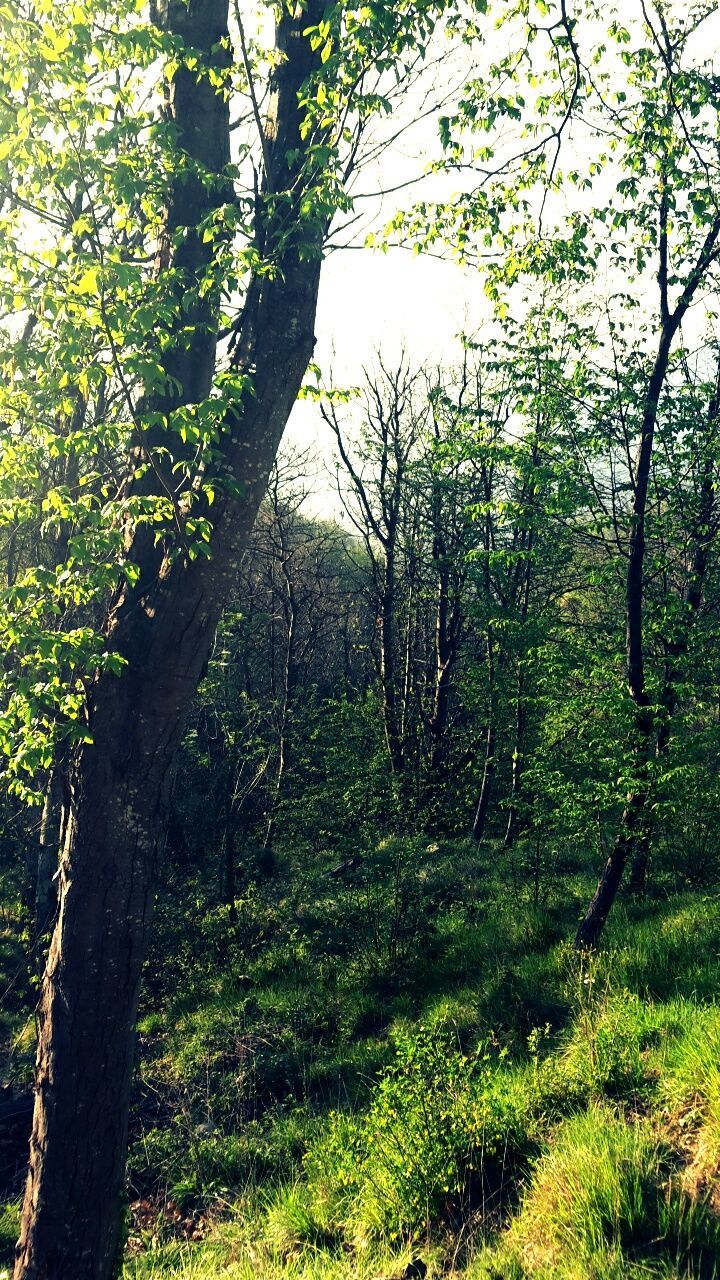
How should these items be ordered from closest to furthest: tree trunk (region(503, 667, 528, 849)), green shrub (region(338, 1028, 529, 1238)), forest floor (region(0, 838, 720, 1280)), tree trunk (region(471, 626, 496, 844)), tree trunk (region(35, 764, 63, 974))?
forest floor (region(0, 838, 720, 1280)), green shrub (region(338, 1028, 529, 1238)), tree trunk (region(35, 764, 63, 974)), tree trunk (region(503, 667, 528, 849)), tree trunk (region(471, 626, 496, 844))

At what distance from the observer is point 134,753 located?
3840 millimetres

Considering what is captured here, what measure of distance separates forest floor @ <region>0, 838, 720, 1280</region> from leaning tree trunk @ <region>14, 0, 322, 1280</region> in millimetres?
1111

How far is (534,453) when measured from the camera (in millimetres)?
8438

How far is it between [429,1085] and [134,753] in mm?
2879

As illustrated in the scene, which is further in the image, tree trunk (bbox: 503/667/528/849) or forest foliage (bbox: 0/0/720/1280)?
tree trunk (bbox: 503/667/528/849)

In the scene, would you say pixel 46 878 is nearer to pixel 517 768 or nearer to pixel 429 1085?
pixel 429 1085

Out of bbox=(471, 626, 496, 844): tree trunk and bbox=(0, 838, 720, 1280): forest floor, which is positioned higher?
bbox=(471, 626, 496, 844): tree trunk

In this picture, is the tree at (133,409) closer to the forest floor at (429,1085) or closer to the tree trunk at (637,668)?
the forest floor at (429,1085)

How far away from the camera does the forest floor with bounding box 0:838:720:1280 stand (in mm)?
3506

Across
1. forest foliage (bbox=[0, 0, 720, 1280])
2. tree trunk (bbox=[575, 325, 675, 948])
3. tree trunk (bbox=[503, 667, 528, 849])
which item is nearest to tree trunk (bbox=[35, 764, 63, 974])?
forest foliage (bbox=[0, 0, 720, 1280])

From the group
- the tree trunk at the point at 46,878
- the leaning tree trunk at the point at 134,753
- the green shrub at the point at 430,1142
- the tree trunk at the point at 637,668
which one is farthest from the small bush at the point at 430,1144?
the tree trunk at the point at 46,878

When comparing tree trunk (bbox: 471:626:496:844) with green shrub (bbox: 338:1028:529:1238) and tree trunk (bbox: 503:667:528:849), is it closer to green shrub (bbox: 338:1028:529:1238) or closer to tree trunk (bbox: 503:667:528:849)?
tree trunk (bbox: 503:667:528:849)

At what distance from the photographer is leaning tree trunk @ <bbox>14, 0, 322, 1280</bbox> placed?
3635 millimetres

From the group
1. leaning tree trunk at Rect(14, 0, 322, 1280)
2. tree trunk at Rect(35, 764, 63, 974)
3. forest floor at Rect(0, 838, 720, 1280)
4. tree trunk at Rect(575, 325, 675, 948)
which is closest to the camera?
forest floor at Rect(0, 838, 720, 1280)
